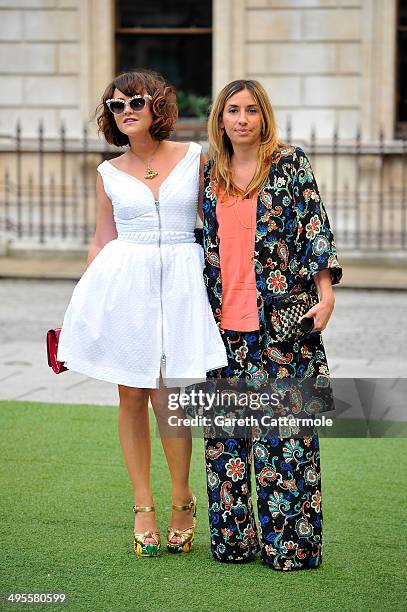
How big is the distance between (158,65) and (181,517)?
14648 millimetres

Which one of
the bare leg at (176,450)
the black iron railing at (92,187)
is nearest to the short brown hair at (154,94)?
the bare leg at (176,450)

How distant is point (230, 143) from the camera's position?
15.2 feet

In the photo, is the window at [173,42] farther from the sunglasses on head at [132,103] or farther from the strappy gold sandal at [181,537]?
the strappy gold sandal at [181,537]

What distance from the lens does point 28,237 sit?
1791cm

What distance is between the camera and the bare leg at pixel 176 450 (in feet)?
15.8

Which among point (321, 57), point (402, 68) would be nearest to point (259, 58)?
point (321, 57)

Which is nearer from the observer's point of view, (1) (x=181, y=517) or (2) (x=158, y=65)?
(1) (x=181, y=517)

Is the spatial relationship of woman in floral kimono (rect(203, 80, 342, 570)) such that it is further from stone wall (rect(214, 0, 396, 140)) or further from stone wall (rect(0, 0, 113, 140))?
stone wall (rect(0, 0, 113, 140))

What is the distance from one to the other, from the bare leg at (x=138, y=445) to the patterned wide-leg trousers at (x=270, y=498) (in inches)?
11.2

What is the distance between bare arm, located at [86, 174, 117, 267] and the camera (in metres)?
4.86

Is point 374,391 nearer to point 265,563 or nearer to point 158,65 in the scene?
point 265,563

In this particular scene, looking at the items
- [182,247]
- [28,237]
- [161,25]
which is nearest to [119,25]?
[161,25]

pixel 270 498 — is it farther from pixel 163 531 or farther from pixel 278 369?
pixel 163 531

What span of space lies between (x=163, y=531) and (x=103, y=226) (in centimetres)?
129
